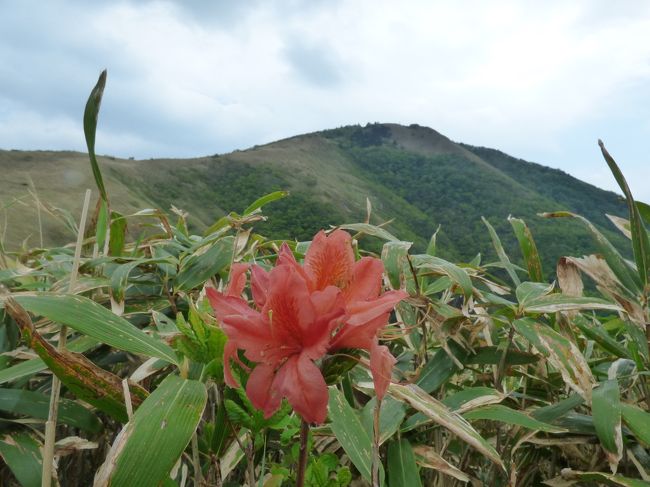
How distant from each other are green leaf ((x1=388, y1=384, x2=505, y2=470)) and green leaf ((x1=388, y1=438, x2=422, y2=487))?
0.41 ft

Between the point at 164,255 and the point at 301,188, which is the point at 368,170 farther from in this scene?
the point at 164,255

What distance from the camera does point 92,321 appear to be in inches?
24.1

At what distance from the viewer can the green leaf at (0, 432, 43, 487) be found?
719 mm

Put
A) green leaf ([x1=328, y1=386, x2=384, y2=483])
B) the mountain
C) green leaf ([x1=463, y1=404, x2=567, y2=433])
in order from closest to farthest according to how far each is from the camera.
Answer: green leaf ([x1=328, y1=386, x2=384, y2=483]), green leaf ([x1=463, y1=404, x2=567, y2=433]), the mountain

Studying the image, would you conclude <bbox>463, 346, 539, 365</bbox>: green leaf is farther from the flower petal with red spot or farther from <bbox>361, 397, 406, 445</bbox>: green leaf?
the flower petal with red spot

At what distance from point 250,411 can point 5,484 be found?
0.63 metres

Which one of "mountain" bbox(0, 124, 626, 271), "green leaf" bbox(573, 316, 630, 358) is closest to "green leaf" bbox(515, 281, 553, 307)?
"green leaf" bbox(573, 316, 630, 358)

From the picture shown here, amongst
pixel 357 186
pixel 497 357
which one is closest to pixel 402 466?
pixel 497 357

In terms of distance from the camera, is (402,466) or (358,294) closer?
(358,294)

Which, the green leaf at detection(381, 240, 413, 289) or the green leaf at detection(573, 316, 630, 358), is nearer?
the green leaf at detection(381, 240, 413, 289)

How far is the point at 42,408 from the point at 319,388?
0.57 m

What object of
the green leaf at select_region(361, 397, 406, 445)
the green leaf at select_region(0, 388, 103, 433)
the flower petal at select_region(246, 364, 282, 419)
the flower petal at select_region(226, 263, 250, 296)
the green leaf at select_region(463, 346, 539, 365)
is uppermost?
the flower petal at select_region(226, 263, 250, 296)

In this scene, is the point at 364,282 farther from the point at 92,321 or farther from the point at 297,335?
the point at 92,321

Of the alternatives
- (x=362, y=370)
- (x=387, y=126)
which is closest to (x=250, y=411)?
(x=362, y=370)
